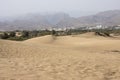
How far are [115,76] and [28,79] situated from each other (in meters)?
2.93

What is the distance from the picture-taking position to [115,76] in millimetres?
8461

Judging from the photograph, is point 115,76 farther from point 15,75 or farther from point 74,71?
point 15,75

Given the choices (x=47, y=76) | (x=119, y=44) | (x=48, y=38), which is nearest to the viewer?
(x=47, y=76)

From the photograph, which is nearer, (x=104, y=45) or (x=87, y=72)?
(x=87, y=72)

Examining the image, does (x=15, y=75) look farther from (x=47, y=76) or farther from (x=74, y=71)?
(x=74, y=71)

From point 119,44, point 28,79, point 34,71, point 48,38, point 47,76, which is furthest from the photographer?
point 48,38

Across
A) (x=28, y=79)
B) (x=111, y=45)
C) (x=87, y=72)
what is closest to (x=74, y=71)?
(x=87, y=72)

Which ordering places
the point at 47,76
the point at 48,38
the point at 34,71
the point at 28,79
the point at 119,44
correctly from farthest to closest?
1. the point at 48,38
2. the point at 119,44
3. the point at 34,71
4. the point at 47,76
5. the point at 28,79

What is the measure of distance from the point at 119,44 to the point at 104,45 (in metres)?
1.77

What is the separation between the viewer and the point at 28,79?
24.6 feet

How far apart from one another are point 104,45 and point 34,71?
22620mm

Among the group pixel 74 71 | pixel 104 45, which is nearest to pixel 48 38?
pixel 104 45

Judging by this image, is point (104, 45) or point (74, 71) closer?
point (74, 71)

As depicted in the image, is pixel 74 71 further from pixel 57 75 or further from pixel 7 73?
pixel 7 73
